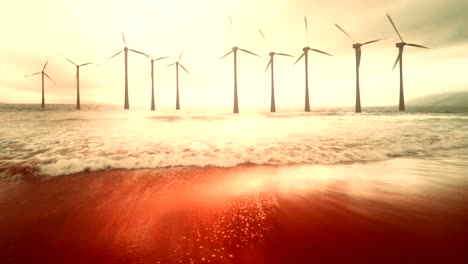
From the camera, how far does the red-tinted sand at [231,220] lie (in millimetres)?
3252

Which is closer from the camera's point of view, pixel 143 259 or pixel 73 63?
pixel 143 259

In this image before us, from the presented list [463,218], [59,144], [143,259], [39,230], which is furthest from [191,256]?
[59,144]

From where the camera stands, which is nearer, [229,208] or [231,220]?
[231,220]

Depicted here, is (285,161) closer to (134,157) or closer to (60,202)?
(134,157)

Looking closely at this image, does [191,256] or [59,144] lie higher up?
[59,144]

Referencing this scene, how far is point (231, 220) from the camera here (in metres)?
4.21

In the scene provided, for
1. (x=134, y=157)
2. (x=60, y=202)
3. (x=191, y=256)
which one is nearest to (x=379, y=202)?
(x=191, y=256)

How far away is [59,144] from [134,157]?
14.9 feet

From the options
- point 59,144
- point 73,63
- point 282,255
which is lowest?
point 282,255

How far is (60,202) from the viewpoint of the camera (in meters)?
5.12

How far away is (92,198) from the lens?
5.34 m

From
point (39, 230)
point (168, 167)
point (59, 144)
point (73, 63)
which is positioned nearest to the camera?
point (39, 230)

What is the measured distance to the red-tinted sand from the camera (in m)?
3.25

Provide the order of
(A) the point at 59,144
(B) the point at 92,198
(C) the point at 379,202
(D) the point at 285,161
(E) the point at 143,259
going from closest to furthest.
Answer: (E) the point at 143,259 < (C) the point at 379,202 < (B) the point at 92,198 < (D) the point at 285,161 < (A) the point at 59,144
